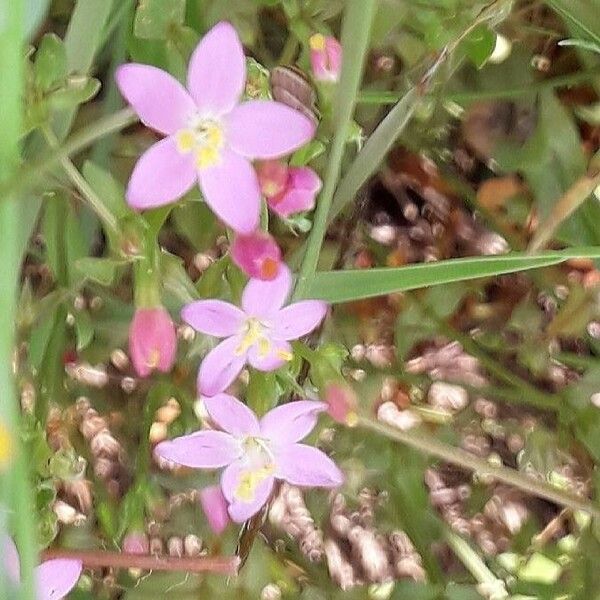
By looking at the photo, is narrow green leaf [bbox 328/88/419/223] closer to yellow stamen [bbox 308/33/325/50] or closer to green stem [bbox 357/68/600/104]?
yellow stamen [bbox 308/33/325/50]

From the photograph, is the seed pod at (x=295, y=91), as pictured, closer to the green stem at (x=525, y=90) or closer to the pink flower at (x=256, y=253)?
the pink flower at (x=256, y=253)

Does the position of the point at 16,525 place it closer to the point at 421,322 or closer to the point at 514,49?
the point at 421,322

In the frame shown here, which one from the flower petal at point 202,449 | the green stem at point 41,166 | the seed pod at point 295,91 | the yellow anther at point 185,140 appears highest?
the green stem at point 41,166

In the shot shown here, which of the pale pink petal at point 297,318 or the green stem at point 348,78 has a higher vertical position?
the green stem at point 348,78

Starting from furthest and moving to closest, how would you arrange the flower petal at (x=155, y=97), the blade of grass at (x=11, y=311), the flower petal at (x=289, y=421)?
the flower petal at (x=289, y=421) < the flower petal at (x=155, y=97) < the blade of grass at (x=11, y=311)

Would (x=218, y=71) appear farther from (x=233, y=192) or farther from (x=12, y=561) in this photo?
(x=12, y=561)

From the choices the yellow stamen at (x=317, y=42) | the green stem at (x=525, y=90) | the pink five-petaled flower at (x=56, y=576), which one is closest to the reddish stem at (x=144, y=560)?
the pink five-petaled flower at (x=56, y=576)

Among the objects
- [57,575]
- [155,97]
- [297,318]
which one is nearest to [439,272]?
[297,318]
